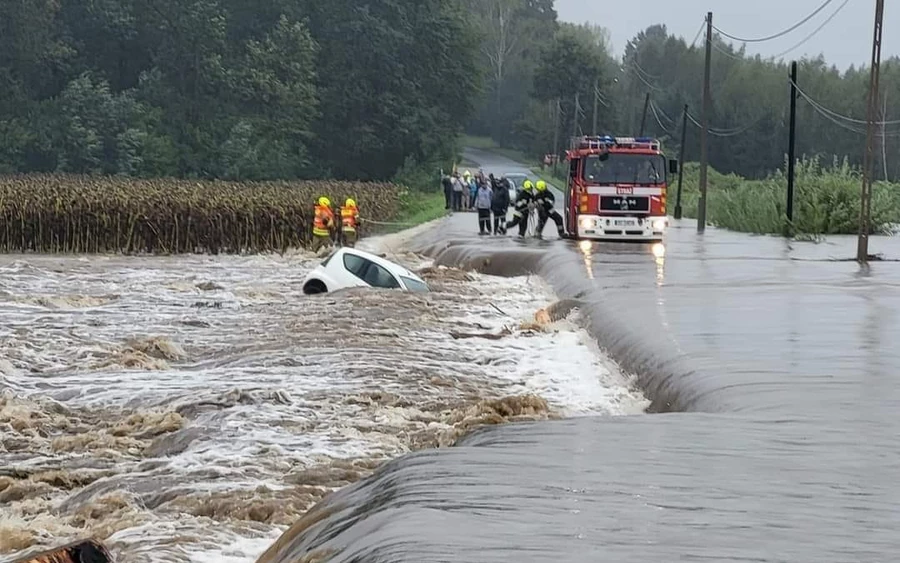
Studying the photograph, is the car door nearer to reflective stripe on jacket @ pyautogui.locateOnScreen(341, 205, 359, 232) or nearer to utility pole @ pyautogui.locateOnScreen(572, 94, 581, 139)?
reflective stripe on jacket @ pyautogui.locateOnScreen(341, 205, 359, 232)

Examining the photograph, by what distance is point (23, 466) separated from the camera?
36.7 feet

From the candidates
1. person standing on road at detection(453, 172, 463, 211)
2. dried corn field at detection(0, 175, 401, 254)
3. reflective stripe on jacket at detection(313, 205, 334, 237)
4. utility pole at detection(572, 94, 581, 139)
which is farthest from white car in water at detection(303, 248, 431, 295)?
utility pole at detection(572, 94, 581, 139)

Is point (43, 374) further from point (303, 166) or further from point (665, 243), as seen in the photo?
point (303, 166)

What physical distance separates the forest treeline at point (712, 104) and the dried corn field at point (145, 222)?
45516 mm

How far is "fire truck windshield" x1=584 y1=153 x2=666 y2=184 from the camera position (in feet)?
109

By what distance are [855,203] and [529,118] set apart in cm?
7885

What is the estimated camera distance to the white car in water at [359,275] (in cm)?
2319

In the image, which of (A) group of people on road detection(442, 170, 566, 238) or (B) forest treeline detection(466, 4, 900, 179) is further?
(B) forest treeline detection(466, 4, 900, 179)

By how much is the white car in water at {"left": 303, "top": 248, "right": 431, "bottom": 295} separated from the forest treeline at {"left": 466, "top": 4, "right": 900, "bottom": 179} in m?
58.3

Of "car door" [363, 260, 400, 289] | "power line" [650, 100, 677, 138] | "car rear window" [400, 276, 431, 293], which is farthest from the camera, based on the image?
"power line" [650, 100, 677, 138]

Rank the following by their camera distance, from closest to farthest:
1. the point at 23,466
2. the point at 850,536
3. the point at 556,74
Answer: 1. the point at 850,536
2. the point at 23,466
3. the point at 556,74

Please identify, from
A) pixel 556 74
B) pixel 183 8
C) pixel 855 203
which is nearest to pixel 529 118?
pixel 556 74

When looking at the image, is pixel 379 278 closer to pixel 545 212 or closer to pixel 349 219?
pixel 349 219

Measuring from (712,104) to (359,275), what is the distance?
82.6m
